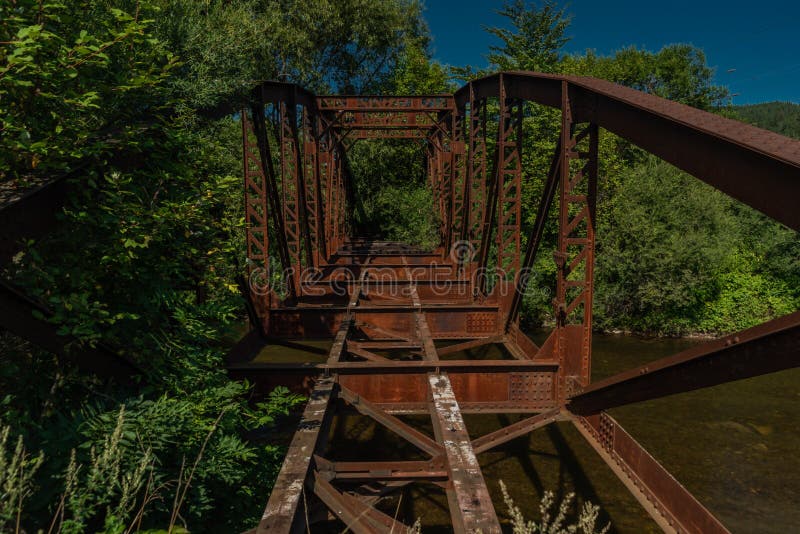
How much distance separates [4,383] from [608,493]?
10.1 m

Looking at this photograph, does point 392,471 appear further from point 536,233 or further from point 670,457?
point 670,457

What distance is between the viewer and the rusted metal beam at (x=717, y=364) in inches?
106

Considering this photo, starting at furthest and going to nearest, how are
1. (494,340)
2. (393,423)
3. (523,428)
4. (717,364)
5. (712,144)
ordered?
(494,340)
(523,428)
(393,423)
(717,364)
(712,144)

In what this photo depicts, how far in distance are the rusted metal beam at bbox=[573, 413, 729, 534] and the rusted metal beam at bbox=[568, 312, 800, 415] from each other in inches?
15.6

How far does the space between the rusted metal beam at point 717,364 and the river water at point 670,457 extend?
14.8ft

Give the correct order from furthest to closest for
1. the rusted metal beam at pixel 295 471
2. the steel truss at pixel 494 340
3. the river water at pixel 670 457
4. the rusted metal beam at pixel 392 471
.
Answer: the river water at pixel 670 457
the rusted metal beam at pixel 392 471
the steel truss at pixel 494 340
the rusted metal beam at pixel 295 471

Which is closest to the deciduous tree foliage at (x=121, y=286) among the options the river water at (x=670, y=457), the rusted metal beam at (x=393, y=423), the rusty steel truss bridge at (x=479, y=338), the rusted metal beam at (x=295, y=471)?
the rusty steel truss bridge at (x=479, y=338)

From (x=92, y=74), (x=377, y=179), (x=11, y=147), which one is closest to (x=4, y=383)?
(x=11, y=147)

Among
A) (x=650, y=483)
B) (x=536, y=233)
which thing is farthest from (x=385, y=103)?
(x=650, y=483)

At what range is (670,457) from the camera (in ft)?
36.1

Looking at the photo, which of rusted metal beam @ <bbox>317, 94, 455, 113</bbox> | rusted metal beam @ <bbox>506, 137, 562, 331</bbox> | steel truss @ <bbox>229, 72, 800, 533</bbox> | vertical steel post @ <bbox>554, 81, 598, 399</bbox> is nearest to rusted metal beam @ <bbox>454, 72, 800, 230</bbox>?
steel truss @ <bbox>229, 72, 800, 533</bbox>

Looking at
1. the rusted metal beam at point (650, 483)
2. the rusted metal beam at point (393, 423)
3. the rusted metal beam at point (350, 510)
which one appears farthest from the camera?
the rusted metal beam at point (393, 423)

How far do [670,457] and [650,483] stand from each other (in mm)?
8170

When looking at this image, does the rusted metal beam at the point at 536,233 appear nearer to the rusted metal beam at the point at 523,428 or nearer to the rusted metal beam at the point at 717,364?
the rusted metal beam at the point at 523,428
